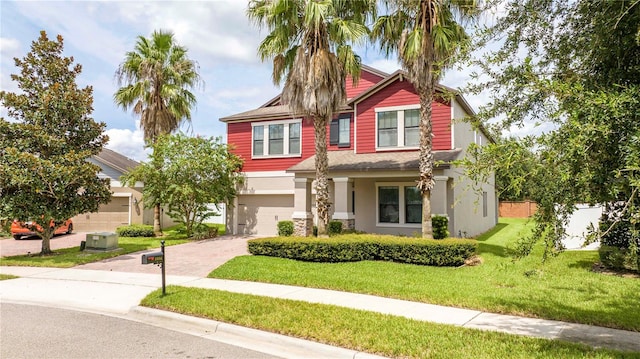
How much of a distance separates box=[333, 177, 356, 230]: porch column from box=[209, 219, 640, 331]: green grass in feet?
15.4

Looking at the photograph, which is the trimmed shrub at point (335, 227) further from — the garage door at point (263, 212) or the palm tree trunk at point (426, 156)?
the garage door at point (263, 212)

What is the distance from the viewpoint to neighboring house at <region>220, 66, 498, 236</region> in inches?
672

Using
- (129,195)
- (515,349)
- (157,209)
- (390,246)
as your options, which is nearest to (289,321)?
(515,349)

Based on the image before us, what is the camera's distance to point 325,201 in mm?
14555

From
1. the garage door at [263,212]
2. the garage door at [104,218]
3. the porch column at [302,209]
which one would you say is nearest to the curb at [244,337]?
the porch column at [302,209]

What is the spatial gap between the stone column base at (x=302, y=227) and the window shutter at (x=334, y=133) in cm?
444

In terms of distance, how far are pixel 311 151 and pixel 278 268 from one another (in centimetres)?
960

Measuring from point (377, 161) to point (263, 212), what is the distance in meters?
7.24

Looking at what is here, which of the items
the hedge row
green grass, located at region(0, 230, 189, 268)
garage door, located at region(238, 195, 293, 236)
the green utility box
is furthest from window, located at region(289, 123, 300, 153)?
the green utility box

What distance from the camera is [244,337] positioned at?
21.0 feet

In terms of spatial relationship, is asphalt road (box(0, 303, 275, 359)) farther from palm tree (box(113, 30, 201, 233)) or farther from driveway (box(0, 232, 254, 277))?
palm tree (box(113, 30, 201, 233))

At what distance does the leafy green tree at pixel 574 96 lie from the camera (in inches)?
149

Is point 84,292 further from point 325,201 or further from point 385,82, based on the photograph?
point 385,82

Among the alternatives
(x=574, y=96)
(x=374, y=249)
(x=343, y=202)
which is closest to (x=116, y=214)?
(x=343, y=202)
